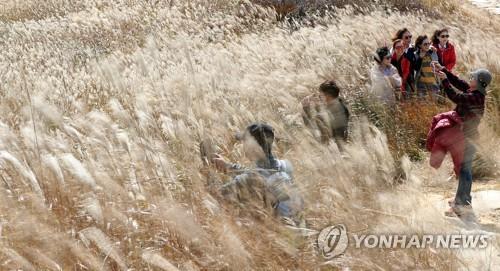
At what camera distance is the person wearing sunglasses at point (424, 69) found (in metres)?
7.33

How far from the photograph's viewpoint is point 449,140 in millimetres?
4914

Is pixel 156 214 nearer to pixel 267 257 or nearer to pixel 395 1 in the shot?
pixel 267 257

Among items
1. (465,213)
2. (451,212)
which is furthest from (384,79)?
(465,213)

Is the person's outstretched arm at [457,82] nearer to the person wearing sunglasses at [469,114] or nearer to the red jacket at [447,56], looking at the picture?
the person wearing sunglasses at [469,114]

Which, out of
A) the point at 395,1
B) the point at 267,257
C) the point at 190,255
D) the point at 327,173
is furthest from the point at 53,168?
the point at 395,1

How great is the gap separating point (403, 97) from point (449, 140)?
2241 mm

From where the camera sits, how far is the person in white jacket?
6523mm

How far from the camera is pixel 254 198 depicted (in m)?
3.18

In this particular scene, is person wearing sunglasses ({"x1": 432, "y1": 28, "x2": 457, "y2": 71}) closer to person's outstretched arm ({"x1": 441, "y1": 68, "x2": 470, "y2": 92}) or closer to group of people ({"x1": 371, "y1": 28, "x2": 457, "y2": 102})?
group of people ({"x1": 371, "y1": 28, "x2": 457, "y2": 102})

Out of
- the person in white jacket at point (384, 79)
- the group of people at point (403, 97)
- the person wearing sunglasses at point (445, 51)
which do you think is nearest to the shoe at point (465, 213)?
the group of people at point (403, 97)

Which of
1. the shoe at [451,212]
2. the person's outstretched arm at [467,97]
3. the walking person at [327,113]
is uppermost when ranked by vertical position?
the person's outstretched arm at [467,97]

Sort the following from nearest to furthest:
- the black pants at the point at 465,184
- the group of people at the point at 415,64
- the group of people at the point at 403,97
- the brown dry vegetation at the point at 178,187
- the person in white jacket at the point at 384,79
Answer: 1. the brown dry vegetation at the point at 178,187
2. the group of people at the point at 403,97
3. the black pants at the point at 465,184
4. the person in white jacket at the point at 384,79
5. the group of people at the point at 415,64

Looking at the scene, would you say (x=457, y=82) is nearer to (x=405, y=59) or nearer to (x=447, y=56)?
(x=405, y=59)

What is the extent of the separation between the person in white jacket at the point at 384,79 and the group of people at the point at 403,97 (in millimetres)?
11
